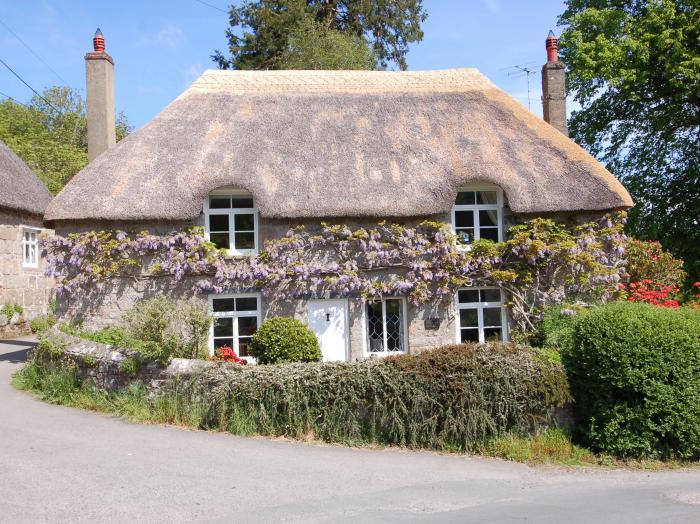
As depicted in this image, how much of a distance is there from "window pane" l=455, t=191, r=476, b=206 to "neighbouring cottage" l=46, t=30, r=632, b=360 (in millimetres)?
23

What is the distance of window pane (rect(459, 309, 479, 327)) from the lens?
1260 centimetres

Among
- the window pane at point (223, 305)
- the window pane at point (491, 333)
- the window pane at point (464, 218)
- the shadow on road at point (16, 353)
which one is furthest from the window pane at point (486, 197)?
the shadow on road at point (16, 353)

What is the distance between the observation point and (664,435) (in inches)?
306

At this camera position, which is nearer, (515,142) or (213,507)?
(213,507)

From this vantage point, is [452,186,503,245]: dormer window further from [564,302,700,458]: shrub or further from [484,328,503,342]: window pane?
[564,302,700,458]: shrub

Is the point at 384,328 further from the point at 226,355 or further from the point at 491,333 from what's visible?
the point at 226,355

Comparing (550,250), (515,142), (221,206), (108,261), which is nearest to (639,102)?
(515,142)

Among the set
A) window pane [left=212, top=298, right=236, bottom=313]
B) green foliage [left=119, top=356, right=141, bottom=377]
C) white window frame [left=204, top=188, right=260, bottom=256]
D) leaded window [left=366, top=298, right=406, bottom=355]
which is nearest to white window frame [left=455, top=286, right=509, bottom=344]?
leaded window [left=366, top=298, right=406, bottom=355]

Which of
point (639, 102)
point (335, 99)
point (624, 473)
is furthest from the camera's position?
point (639, 102)

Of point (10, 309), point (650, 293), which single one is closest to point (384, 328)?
point (650, 293)

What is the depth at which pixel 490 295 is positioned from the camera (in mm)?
12688

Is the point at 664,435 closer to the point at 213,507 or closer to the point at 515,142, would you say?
the point at 213,507

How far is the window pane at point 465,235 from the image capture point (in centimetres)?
1270

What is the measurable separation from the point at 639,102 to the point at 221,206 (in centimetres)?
1514
